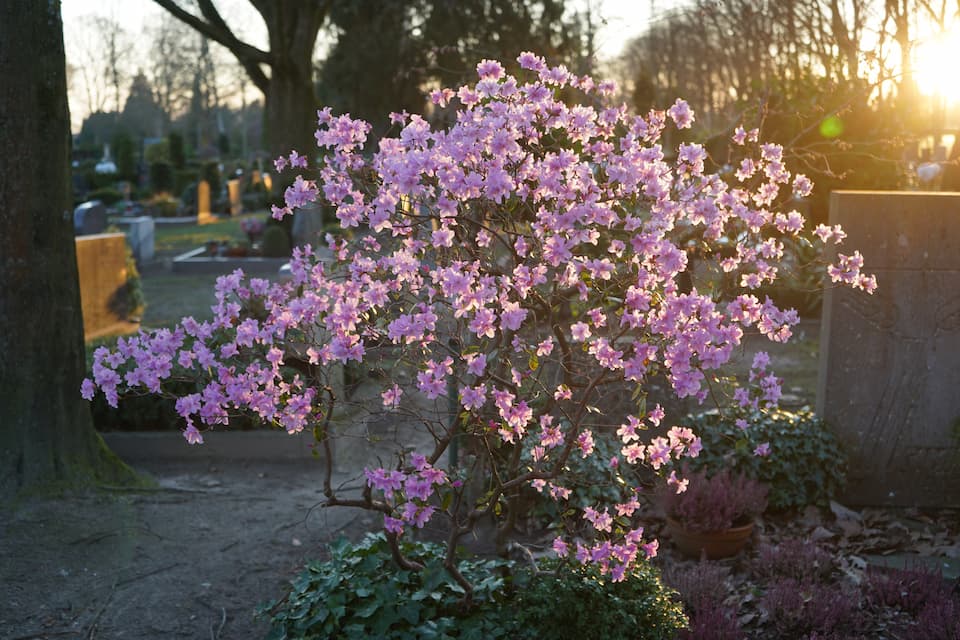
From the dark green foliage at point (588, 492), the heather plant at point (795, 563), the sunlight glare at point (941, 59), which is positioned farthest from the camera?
the sunlight glare at point (941, 59)

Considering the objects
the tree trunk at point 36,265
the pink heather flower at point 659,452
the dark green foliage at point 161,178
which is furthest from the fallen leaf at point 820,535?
the dark green foliage at point 161,178

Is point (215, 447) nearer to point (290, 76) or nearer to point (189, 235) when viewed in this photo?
point (290, 76)

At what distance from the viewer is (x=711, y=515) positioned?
548 centimetres

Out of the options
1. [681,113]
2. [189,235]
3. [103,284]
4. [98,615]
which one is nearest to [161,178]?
[189,235]

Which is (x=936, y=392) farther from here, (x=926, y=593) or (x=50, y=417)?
(x=50, y=417)

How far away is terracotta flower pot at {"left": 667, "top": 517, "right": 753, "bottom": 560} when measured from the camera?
18.1 ft

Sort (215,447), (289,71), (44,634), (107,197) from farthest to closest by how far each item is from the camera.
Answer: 1. (107,197)
2. (289,71)
3. (215,447)
4. (44,634)

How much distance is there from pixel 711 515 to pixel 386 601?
2.32 m

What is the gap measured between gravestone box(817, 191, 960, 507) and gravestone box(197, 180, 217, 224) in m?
27.5

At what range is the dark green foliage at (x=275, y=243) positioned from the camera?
65.0 ft

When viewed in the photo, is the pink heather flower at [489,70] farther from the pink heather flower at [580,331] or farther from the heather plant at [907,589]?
the heather plant at [907,589]

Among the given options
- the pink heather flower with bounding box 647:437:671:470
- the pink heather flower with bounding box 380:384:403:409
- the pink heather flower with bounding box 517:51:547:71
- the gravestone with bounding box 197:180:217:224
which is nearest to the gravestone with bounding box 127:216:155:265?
the gravestone with bounding box 197:180:217:224

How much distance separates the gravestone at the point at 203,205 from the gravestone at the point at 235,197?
7.05 ft

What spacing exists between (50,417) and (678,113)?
15.0 feet
